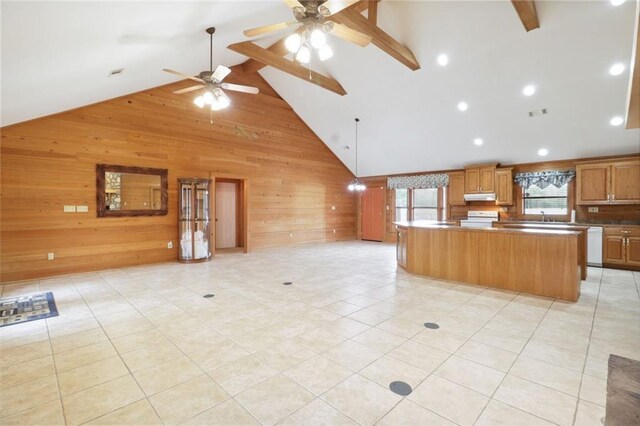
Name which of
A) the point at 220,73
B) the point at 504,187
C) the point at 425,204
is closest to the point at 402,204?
the point at 425,204

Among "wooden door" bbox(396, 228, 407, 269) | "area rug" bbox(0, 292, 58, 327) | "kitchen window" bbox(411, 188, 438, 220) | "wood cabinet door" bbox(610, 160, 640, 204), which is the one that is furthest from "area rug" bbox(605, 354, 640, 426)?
"kitchen window" bbox(411, 188, 438, 220)

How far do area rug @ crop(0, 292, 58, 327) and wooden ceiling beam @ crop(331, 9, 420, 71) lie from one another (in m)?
5.02

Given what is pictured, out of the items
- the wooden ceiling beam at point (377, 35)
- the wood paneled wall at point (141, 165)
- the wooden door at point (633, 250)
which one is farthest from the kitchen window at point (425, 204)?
the wooden ceiling beam at point (377, 35)

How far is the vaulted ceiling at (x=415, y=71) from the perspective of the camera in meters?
2.85

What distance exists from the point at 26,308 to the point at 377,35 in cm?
611

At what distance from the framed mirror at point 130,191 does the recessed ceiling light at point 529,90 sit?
24.2 ft

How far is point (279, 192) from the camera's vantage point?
874 cm

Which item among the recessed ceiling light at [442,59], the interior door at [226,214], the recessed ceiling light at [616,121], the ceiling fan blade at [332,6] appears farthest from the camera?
the interior door at [226,214]

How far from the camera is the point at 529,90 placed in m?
5.57

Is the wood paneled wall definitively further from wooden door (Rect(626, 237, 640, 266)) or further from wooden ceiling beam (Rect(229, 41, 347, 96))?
wooden door (Rect(626, 237, 640, 266))

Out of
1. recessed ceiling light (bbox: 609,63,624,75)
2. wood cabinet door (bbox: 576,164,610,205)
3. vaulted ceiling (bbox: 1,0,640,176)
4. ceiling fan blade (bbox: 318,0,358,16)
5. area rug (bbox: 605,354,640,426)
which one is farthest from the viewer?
wood cabinet door (bbox: 576,164,610,205)

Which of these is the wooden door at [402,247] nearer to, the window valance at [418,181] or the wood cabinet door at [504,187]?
the wood cabinet door at [504,187]

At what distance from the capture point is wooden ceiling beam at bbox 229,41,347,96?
5.45 meters

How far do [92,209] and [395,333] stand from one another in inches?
228
